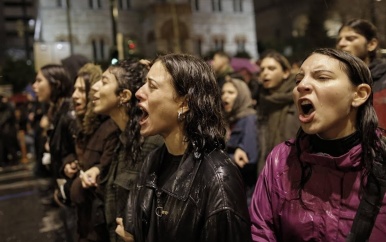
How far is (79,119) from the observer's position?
4391 mm

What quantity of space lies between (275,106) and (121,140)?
2.06m

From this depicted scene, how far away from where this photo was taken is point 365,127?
2.01 metres

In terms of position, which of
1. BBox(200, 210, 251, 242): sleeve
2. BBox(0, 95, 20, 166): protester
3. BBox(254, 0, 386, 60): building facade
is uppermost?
BBox(254, 0, 386, 60): building facade

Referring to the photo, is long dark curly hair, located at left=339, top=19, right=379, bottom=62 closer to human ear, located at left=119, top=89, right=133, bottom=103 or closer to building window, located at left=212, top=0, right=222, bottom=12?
human ear, located at left=119, top=89, right=133, bottom=103

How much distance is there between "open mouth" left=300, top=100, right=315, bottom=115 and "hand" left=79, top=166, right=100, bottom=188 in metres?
2.09

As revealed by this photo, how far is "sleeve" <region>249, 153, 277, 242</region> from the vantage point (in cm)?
210

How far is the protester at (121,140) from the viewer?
319 centimetres

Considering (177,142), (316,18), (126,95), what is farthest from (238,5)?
(177,142)

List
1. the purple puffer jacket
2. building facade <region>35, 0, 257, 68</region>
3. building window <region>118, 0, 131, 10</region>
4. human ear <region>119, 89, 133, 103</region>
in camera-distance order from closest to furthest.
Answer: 1. the purple puffer jacket
2. human ear <region>119, 89, 133, 103</region>
3. building facade <region>35, 0, 257, 68</region>
4. building window <region>118, 0, 131, 10</region>

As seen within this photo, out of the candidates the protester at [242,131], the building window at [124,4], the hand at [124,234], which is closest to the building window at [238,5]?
the building window at [124,4]

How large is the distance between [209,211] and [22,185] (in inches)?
355

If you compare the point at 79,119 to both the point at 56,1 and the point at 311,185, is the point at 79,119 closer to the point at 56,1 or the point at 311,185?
the point at 311,185

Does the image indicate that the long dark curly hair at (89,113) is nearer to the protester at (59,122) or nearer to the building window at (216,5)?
the protester at (59,122)

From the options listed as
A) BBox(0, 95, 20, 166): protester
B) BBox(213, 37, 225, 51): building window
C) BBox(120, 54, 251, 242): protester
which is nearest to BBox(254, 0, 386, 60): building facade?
BBox(120, 54, 251, 242): protester
